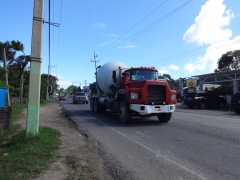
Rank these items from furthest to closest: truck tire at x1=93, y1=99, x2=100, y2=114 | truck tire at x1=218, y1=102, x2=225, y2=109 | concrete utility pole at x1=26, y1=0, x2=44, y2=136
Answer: truck tire at x1=218, y1=102, x2=225, y2=109 < truck tire at x1=93, y1=99, x2=100, y2=114 < concrete utility pole at x1=26, y1=0, x2=44, y2=136

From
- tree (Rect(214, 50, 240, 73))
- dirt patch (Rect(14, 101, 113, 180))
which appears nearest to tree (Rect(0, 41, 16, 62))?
dirt patch (Rect(14, 101, 113, 180))

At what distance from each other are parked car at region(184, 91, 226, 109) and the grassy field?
2172 cm

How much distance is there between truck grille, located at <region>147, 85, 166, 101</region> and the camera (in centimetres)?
1082

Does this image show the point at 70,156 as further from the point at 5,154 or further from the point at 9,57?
the point at 9,57

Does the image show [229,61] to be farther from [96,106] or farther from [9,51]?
[96,106]

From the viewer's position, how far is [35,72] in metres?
6.97

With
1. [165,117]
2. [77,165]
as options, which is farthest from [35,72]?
[165,117]

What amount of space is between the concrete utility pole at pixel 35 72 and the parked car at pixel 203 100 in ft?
72.2

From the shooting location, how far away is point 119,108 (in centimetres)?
1202

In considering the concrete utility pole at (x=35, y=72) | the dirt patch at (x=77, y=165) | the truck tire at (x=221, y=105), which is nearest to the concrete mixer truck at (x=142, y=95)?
the dirt patch at (x=77, y=165)

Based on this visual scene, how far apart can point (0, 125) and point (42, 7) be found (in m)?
4.18

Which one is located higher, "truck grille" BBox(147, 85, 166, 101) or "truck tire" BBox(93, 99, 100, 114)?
"truck grille" BBox(147, 85, 166, 101)

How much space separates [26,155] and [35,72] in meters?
2.54

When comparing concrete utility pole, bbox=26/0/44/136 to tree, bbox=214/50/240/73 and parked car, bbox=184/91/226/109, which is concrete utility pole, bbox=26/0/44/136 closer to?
parked car, bbox=184/91/226/109
